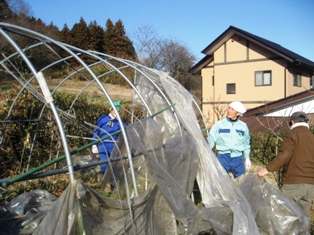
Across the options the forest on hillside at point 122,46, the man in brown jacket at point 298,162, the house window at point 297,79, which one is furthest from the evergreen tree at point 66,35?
the man in brown jacket at point 298,162

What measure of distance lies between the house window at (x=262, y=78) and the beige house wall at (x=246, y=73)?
0.57 ft

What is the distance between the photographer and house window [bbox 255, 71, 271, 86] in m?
16.8

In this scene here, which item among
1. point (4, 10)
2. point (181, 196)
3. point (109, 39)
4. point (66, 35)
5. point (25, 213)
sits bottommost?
point (25, 213)

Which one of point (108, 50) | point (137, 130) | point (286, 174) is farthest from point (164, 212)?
point (108, 50)

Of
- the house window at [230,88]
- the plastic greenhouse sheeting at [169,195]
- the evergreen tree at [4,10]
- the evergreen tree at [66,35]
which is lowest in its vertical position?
the plastic greenhouse sheeting at [169,195]

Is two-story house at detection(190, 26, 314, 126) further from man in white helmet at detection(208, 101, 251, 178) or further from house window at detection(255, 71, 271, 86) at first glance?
man in white helmet at detection(208, 101, 251, 178)

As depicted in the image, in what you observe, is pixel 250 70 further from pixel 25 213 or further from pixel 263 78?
pixel 25 213

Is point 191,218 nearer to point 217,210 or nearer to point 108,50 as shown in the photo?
point 217,210

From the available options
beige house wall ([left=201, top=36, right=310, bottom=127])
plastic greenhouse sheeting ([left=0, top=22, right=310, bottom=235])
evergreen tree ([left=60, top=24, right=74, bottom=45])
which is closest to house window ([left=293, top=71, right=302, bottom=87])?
beige house wall ([left=201, top=36, right=310, bottom=127])

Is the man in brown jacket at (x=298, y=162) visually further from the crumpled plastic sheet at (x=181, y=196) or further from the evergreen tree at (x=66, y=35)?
the evergreen tree at (x=66, y=35)

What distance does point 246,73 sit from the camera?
17.4 meters

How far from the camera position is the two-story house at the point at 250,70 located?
53.4 feet

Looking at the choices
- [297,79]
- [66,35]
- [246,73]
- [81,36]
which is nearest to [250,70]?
[246,73]

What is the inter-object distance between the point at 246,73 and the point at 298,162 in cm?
1476
